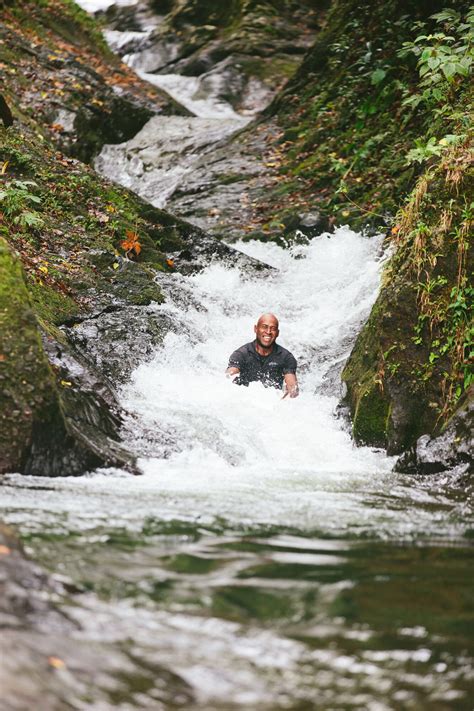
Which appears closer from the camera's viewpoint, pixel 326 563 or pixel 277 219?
pixel 326 563

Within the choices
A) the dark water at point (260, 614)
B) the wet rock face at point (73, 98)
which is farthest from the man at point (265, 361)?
the wet rock face at point (73, 98)

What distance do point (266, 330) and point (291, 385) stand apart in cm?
74

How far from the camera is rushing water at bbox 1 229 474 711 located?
7.34ft

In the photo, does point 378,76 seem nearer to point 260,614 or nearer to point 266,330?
point 266,330

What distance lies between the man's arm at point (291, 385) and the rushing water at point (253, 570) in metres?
1.22

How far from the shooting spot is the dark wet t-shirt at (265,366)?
928 centimetres

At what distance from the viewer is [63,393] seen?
6676mm

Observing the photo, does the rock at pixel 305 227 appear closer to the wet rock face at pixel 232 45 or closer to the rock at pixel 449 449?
the rock at pixel 449 449

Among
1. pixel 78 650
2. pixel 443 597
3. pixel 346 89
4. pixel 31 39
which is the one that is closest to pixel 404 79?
pixel 346 89

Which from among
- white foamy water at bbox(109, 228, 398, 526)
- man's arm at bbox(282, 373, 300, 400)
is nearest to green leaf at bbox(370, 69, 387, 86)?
white foamy water at bbox(109, 228, 398, 526)

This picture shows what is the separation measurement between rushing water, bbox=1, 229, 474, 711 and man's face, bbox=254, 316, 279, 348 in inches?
68.0

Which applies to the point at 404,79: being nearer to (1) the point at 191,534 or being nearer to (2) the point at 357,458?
(2) the point at 357,458

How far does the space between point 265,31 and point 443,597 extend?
2380 cm

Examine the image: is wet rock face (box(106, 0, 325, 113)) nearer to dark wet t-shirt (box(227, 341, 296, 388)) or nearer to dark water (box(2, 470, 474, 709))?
dark wet t-shirt (box(227, 341, 296, 388))
